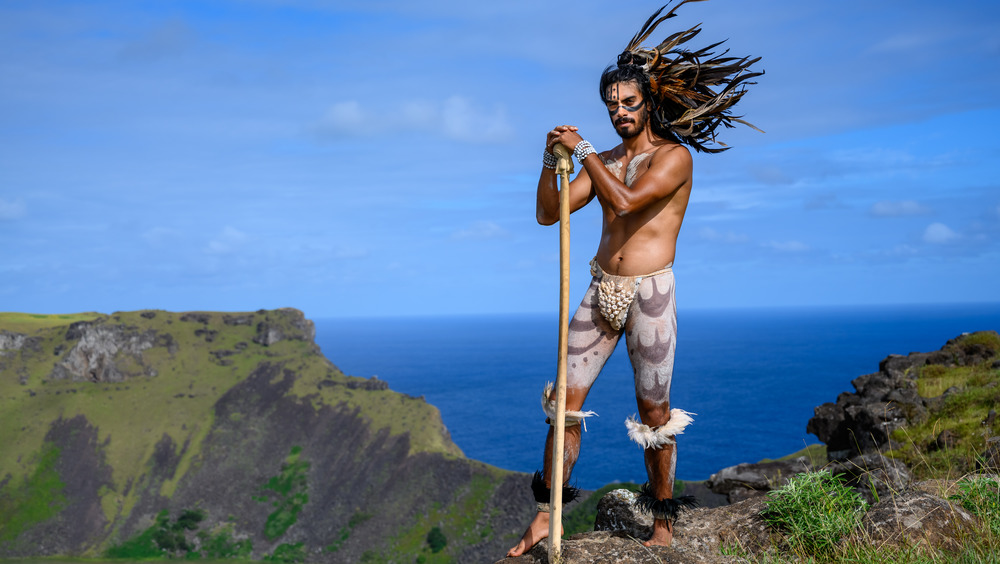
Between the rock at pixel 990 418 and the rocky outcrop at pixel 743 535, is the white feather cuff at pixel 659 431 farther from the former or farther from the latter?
the rock at pixel 990 418

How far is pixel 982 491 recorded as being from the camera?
6.14 m

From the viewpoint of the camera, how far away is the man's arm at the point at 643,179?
5473 mm

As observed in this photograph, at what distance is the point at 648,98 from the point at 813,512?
3707 millimetres

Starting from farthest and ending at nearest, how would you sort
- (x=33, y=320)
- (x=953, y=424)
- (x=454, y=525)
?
(x=33, y=320) → (x=454, y=525) → (x=953, y=424)

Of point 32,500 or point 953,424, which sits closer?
point 953,424

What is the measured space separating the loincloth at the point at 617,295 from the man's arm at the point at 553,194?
28.0 inches

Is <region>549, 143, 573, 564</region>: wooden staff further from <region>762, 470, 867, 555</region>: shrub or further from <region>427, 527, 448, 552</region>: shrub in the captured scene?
<region>427, 527, 448, 552</region>: shrub

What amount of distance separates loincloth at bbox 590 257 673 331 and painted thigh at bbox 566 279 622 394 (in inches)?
3.2

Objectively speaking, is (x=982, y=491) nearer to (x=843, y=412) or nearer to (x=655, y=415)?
(x=655, y=415)

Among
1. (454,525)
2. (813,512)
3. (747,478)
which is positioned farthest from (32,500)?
(813,512)

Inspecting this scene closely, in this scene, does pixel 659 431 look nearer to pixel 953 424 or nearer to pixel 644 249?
pixel 644 249

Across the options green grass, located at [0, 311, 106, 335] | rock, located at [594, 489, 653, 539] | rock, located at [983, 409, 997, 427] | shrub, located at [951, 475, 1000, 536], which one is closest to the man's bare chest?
rock, located at [594, 489, 653, 539]

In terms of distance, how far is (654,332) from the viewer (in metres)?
5.93

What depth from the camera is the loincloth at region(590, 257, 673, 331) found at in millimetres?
5902
